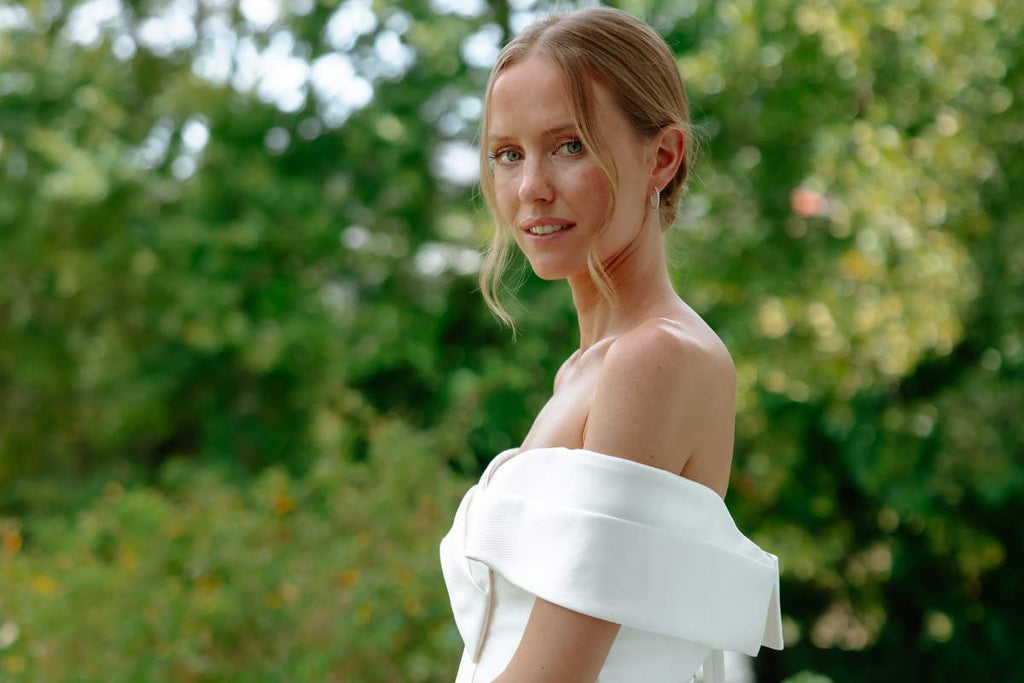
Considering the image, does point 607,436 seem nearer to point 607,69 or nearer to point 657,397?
point 657,397

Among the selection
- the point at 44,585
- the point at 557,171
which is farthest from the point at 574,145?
the point at 44,585

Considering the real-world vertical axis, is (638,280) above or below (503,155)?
below

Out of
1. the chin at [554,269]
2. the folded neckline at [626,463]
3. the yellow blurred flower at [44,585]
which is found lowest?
the yellow blurred flower at [44,585]

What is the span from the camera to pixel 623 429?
1.30 meters

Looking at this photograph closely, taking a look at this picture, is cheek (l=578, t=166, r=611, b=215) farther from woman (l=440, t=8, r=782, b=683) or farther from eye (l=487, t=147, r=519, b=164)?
eye (l=487, t=147, r=519, b=164)

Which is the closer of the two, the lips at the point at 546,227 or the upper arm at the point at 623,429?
the upper arm at the point at 623,429

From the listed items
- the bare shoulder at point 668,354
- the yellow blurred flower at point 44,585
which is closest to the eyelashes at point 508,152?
the bare shoulder at point 668,354

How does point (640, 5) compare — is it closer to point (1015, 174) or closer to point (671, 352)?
point (1015, 174)

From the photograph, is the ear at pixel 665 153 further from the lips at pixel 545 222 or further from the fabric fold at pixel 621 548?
the fabric fold at pixel 621 548

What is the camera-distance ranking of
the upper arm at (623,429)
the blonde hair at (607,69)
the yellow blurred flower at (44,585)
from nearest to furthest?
the upper arm at (623,429) < the blonde hair at (607,69) < the yellow blurred flower at (44,585)

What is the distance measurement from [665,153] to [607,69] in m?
0.14

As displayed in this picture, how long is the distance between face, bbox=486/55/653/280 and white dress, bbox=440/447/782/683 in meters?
0.27

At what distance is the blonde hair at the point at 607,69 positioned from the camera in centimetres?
141

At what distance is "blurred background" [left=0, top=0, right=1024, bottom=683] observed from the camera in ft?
15.0
